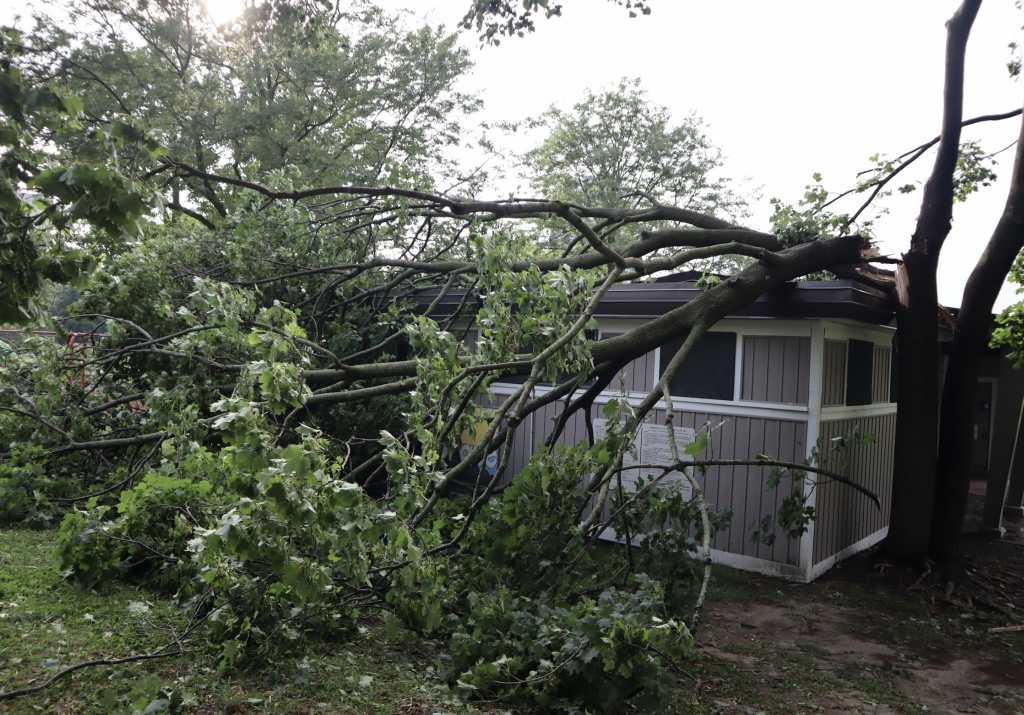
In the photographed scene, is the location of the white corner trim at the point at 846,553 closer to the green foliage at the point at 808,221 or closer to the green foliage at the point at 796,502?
the green foliage at the point at 796,502

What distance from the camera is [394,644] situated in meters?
A: 4.79

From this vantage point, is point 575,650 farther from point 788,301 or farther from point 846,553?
point 846,553

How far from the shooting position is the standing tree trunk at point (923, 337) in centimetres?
777

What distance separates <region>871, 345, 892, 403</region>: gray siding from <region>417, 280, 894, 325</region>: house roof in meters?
1.29

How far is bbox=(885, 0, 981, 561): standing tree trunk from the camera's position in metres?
7.77

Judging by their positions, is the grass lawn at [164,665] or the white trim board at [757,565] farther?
the white trim board at [757,565]

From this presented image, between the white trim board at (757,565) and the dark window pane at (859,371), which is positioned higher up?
the dark window pane at (859,371)

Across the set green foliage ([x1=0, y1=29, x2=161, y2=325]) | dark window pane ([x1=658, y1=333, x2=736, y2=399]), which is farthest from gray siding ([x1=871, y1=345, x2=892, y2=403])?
green foliage ([x1=0, y1=29, x2=161, y2=325])

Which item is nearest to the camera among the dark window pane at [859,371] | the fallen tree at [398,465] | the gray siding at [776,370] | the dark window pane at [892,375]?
the fallen tree at [398,465]

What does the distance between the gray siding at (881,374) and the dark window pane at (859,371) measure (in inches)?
8.4

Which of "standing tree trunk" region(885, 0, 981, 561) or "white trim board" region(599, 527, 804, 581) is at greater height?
"standing tree trunk" region(885, 0, 981, 561)

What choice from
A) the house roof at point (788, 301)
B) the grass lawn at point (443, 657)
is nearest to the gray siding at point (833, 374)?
the house roof at point (788, 301)

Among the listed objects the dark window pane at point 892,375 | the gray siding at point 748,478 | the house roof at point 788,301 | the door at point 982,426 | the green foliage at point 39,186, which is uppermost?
the green foliage at point 39,186

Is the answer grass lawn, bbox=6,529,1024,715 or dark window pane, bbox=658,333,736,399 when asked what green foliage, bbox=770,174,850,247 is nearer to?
dark window pane, bbox=658,333,736,399
